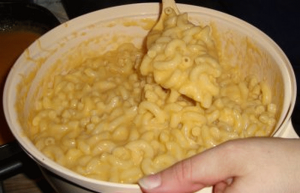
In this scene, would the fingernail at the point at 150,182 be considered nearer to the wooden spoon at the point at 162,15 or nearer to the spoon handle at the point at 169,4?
the wooden spoon at the point at 162,15

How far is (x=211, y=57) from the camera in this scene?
1218 millimetres

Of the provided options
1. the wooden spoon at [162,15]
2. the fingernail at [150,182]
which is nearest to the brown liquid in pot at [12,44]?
the wooden spoon at [162,15]

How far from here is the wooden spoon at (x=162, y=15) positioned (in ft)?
4.38

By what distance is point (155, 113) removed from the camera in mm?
1205

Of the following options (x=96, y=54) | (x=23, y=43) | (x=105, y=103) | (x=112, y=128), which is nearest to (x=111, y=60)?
(x=96, y=54)

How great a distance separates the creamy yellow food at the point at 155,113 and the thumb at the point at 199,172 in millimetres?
181

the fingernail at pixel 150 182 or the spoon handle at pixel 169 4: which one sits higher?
the spoon handle at pixel 169 4

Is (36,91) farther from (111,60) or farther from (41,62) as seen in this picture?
(111,60)

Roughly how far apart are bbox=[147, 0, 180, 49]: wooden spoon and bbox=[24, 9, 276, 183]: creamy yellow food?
5cm

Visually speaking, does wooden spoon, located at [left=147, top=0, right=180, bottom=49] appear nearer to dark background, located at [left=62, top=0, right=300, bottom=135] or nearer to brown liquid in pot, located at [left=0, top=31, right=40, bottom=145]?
dark background, located at [left=62, top=0, right=300, bottom=135]

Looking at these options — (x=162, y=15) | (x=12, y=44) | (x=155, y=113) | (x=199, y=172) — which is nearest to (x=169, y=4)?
(x=162, y=15)

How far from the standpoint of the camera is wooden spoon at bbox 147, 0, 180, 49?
133 cm

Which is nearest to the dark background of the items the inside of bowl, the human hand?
the inside of bowl

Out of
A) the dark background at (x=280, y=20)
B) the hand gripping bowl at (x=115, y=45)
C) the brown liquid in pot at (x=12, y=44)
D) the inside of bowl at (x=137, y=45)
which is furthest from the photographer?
the brown liquid in pot at (x=12, y=44)
